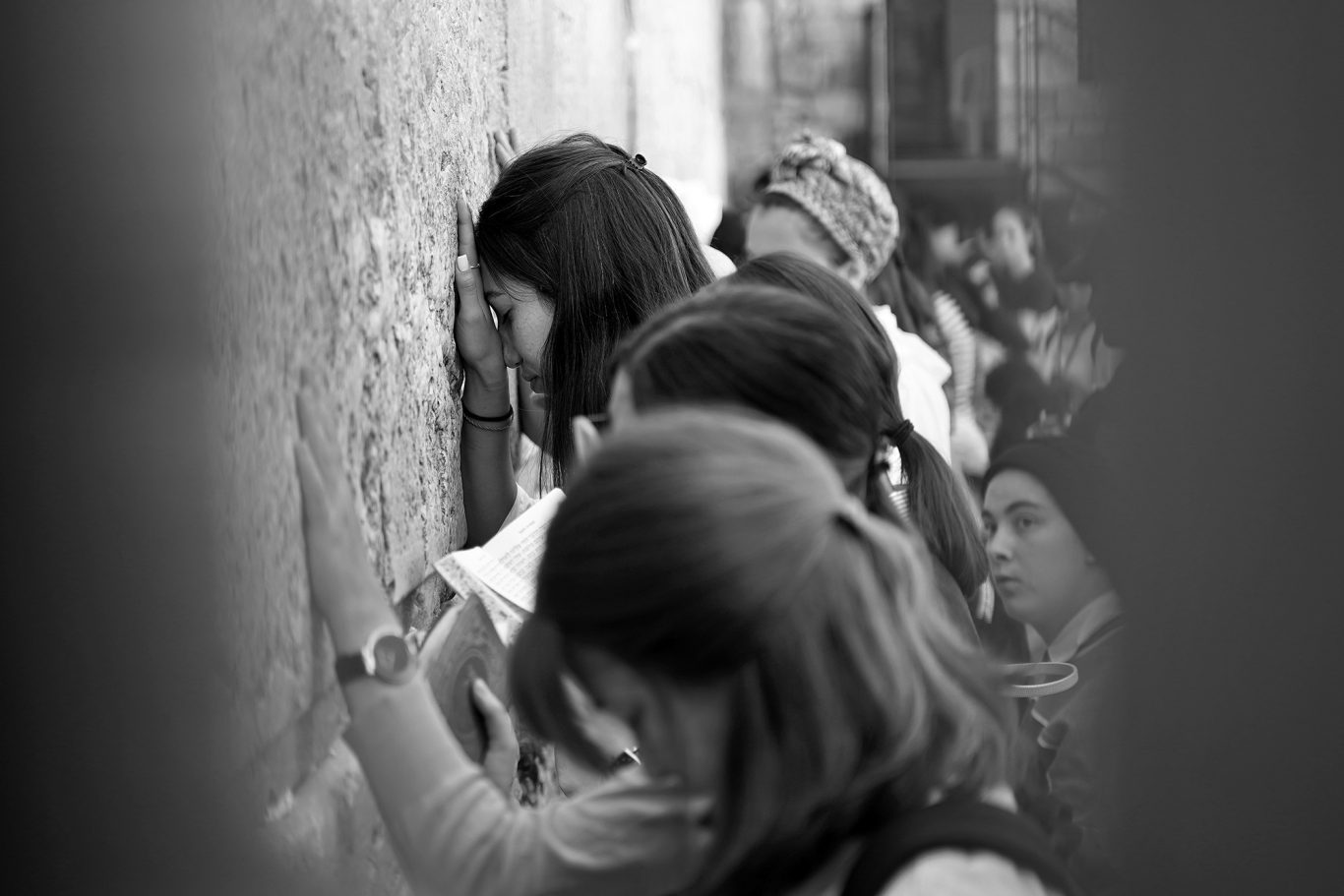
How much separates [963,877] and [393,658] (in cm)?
47

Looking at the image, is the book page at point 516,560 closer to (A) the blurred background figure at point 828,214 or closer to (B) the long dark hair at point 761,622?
(B) the long dark hair at point 761,622

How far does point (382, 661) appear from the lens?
1.12 metres

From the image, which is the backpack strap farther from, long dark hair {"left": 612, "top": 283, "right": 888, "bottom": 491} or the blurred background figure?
the blurred background figure

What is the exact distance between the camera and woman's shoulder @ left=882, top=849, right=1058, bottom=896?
894mm

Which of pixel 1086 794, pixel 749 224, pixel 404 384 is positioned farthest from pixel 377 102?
pixel 749 224

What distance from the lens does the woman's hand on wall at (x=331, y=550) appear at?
45.1 inches

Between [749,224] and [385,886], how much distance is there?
2445 millimetres

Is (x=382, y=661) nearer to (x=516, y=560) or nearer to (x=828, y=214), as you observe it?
(x=516, y=560)

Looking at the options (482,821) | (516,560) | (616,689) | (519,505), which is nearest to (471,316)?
(519,505)

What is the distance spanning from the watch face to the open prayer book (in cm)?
44

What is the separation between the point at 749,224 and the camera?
11.9 feet

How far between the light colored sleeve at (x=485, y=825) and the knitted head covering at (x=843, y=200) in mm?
2490

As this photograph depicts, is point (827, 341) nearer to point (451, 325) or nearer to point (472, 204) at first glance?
point (451, 325)

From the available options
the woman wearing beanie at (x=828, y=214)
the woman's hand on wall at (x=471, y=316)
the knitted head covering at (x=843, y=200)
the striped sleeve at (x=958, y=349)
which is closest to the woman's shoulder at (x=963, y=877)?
the woman's hand on wall at (x=471, y=316)
